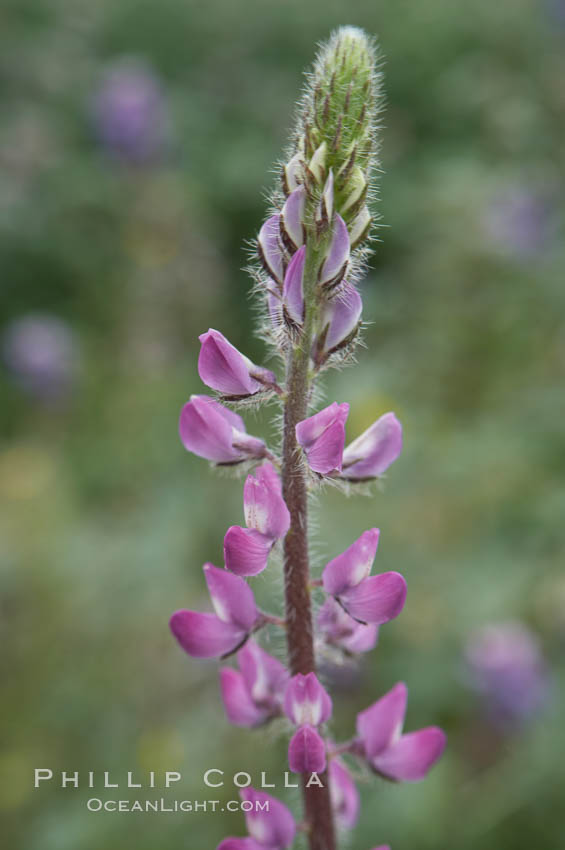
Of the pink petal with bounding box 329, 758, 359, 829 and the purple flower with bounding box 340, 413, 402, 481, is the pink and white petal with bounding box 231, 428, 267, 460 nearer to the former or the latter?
the purple flower with bounding box 340, 413, 402, 481

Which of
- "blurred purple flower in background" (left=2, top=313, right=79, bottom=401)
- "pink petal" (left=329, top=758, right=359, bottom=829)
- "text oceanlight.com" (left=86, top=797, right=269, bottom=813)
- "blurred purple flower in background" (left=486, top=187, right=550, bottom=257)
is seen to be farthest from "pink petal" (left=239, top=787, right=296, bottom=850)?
"blurred purple flower in background" (left=2, top=313, right=79, bottom=401)

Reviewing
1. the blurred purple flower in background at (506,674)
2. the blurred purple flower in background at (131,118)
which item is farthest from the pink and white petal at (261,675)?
the blurred purple flower in background at (131,118)

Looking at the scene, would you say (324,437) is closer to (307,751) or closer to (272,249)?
(272,249)

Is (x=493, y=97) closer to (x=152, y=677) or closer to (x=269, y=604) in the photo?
(x=269, y=604)

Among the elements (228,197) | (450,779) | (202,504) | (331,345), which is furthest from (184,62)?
(331,345)

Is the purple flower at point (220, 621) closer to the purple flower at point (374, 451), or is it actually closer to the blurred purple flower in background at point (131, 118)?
the purple flower at point (374, 451)


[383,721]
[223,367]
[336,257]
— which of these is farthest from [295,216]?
[383,721]
